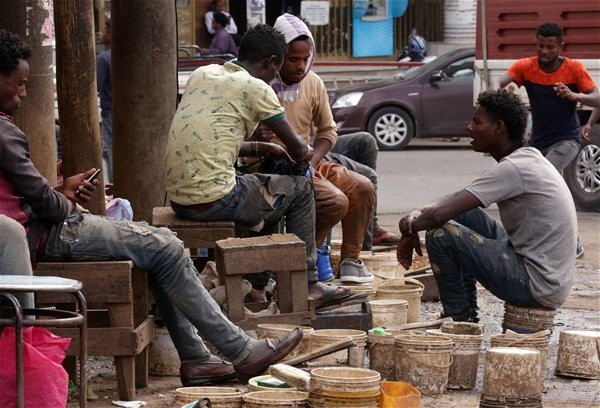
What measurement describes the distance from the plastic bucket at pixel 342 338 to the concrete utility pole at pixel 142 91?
6.48 ft

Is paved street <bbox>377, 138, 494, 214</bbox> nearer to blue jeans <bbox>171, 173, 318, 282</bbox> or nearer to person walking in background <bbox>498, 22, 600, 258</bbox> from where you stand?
person walking in background <bbox>498, 22, 600, 258</bbox>

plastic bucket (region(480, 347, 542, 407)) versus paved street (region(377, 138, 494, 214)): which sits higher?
plastic bucket (region(480, 347, 542, 407))

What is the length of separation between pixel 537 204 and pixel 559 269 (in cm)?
33

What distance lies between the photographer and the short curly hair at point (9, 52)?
5.37 m

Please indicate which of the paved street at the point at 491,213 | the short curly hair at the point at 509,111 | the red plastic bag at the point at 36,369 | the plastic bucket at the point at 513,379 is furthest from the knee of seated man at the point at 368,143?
the red plastic bag at the point at 36,369

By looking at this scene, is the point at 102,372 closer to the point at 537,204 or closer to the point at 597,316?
the point at 537,204

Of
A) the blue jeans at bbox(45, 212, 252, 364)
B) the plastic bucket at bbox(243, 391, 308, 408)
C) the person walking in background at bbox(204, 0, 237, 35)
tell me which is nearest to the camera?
the plastic bucket at bbox(243, 391, 308, 408)

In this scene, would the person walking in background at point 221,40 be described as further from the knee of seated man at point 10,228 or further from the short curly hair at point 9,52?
the knee of seated man at point 10,228

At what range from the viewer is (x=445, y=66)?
19.1 metres

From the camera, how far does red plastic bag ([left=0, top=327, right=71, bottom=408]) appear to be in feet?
15.9

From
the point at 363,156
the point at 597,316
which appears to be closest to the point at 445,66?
the point at 363,156

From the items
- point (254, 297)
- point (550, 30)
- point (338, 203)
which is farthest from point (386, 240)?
point (254, 297)

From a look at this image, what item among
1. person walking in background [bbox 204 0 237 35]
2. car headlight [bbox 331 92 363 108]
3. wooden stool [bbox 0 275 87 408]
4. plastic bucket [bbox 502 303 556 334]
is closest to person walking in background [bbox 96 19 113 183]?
car headlight [bbox 331 92 363 108]

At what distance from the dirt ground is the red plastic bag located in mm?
736
